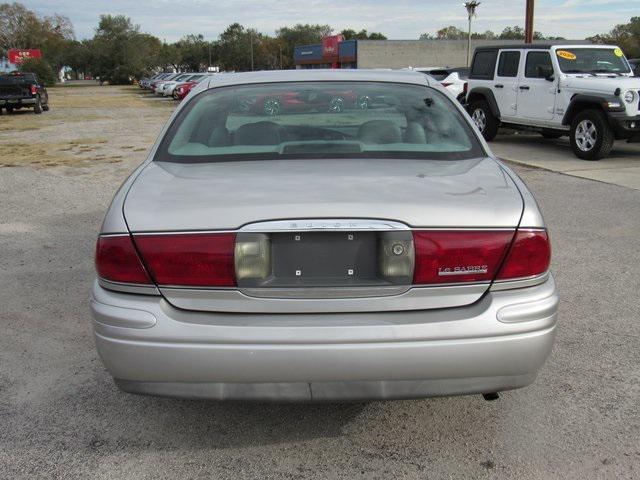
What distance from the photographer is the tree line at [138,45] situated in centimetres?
9688

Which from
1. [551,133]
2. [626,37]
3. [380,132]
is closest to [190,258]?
[380,132]

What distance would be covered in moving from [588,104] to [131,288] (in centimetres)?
1039

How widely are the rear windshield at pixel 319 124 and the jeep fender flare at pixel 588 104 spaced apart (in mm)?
7951

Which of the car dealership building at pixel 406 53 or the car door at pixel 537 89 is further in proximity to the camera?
the car dealership building at pixel 406 53

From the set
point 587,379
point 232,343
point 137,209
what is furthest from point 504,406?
point 137,209

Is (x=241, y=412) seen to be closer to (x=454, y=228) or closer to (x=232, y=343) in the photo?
(x=232, y=343)

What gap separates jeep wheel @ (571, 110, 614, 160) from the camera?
1071 cm

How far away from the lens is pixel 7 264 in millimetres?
5555

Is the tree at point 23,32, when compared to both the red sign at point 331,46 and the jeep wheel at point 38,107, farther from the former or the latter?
the jeep wheel at point 38,107

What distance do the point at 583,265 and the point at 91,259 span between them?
4.25 m

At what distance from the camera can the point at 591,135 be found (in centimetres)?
→ 1107

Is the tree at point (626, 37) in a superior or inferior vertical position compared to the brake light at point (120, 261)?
superior

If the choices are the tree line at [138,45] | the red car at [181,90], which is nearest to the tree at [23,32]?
the tree line at [138,45]

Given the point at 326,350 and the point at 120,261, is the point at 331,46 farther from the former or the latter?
the point at 326,350
